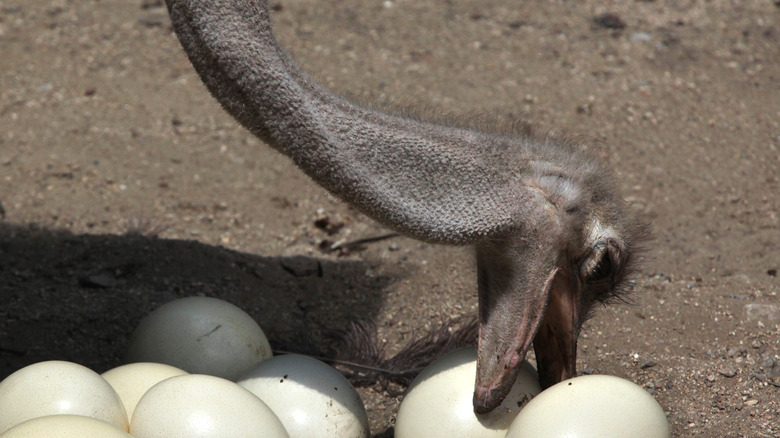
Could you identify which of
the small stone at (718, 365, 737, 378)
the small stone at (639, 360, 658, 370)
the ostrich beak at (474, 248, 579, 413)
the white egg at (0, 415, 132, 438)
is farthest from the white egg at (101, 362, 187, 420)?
the small stone at (718, 365, 737, 378)

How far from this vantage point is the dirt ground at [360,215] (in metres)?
3.12

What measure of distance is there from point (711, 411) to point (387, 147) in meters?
1.21

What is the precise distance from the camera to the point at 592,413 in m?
2.15

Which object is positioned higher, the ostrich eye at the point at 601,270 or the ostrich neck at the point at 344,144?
the ostrich neck at the point at 344,144

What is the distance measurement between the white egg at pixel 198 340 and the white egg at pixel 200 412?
46 cm

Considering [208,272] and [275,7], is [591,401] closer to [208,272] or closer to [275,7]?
[208,272]

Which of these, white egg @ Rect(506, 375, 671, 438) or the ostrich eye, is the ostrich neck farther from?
white egg @ Rect(506, 375, 671, 438)

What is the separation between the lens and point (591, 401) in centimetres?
218

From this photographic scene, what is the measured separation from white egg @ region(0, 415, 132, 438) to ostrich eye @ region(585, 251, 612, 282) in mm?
1182

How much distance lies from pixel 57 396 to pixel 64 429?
1.01 ft

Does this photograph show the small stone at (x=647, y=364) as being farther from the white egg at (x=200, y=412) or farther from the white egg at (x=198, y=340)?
the white egg at (x=200, y=412)

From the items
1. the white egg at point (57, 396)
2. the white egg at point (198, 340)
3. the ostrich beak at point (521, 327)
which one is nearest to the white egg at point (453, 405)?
the ostrich beak at point (521, 327)

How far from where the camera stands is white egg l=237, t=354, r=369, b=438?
2.40m

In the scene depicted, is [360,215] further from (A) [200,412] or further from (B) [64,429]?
(B) [64,429]
